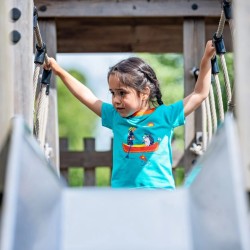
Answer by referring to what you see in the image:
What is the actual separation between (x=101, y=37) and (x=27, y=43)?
318cm

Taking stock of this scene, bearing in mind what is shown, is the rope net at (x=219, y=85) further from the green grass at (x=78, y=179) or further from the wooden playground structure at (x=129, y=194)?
the green grass at (x=78, y=179)

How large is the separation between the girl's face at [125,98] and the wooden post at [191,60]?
1.21 metres

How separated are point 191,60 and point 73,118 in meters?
18.7

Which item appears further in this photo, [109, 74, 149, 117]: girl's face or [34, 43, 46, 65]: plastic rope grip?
[109, 74, 149, 117]: girl's face

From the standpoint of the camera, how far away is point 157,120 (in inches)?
120

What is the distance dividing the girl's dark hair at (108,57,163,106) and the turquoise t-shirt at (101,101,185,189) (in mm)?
149

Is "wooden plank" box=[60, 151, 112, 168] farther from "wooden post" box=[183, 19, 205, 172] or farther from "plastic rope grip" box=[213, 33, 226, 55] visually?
"plastic rope grip" box=[213, 33, 226, 55]

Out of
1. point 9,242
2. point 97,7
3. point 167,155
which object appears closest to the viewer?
point 9,242

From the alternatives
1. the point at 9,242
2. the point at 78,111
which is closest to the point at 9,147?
the point at 9,242

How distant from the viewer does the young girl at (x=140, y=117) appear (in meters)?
2.92

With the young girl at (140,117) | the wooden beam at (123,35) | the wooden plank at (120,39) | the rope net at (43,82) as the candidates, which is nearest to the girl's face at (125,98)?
the young girl at (140,117)

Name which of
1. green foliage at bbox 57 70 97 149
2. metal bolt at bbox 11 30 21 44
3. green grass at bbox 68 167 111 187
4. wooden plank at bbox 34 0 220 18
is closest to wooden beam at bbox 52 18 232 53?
wooden plank at bbox 34 0 220 18

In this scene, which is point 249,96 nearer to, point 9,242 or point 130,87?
point 9,242

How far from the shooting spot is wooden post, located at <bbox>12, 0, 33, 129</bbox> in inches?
70.2
